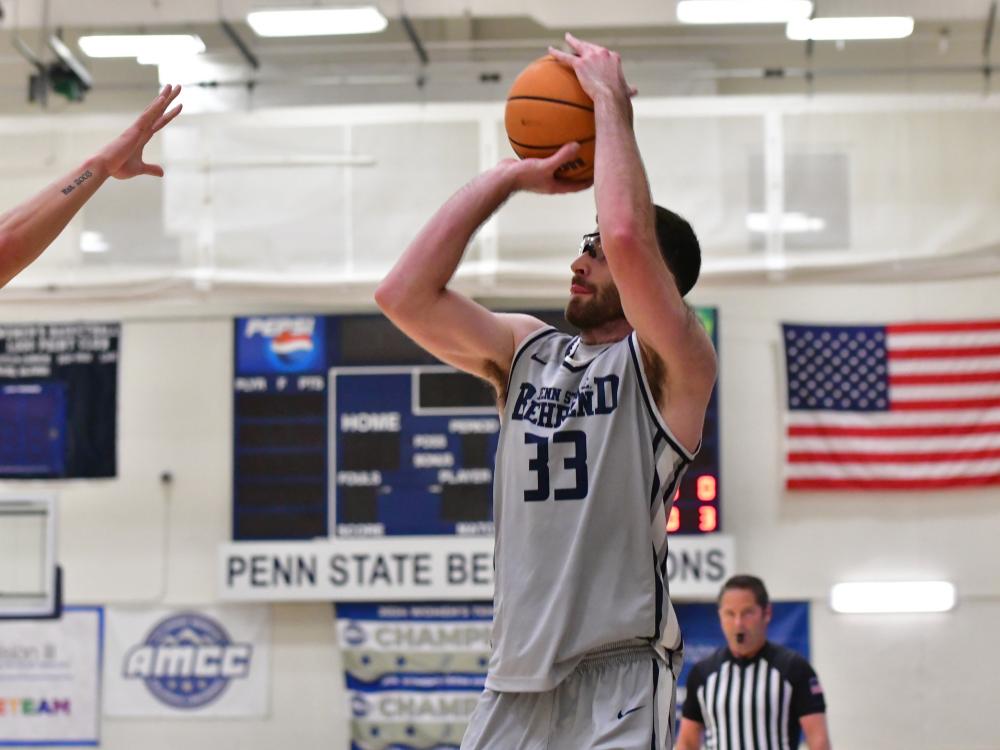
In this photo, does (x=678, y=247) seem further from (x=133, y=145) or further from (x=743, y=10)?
(x=743, y=10)

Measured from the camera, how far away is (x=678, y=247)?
3262mm

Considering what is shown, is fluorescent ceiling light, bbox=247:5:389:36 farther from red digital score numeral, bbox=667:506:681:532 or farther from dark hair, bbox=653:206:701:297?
dark hair, bbox=653:206:701:297

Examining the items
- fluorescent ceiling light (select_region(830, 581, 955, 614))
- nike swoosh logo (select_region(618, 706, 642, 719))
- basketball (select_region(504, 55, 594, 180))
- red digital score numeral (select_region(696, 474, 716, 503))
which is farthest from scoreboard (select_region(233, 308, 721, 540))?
nike swoosh logo (select_region(618, 706, 642, 719))

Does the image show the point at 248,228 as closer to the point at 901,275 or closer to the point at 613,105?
the point at 901,275

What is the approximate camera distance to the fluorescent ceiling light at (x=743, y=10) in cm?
959

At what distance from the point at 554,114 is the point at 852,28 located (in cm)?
739

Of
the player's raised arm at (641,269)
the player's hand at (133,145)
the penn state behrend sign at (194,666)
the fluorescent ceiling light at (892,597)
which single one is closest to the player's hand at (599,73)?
the player's raised arm at (641,269)

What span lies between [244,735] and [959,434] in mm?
6035

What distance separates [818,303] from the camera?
35.0 feet

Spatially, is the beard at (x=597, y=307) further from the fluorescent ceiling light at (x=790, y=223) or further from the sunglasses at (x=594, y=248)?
the fluorescent ceiling light at (x=790, y=223)

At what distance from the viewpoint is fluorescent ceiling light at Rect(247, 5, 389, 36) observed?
983cm

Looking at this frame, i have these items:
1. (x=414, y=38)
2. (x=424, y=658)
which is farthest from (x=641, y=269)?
(x=414, y=38)

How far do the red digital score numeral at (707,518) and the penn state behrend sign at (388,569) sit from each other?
11 centimetres

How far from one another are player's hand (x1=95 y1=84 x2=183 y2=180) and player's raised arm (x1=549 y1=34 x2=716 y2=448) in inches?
45.4
